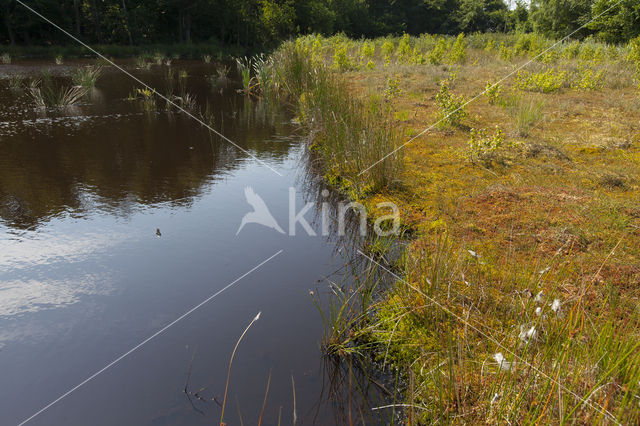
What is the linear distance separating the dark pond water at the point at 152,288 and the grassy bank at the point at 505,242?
0.42m

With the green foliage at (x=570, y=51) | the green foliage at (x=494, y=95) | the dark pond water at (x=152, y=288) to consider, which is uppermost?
the green foliage at (x=570, y=51)

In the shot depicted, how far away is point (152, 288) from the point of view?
222cm

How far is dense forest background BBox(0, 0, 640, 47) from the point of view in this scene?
1812 centimetres

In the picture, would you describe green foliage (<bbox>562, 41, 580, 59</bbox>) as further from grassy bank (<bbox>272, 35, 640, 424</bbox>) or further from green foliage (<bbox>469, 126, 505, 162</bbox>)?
green foliage (<bbox>469, 126, 505, 162</bbox>)

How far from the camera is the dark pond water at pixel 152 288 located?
1582mm

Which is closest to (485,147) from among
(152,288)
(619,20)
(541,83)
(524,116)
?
(524,116)

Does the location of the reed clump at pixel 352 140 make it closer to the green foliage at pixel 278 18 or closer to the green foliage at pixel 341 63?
the green foliage at pixel 341 63

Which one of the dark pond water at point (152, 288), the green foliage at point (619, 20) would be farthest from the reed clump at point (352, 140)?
the green foliage at point (619, 20)

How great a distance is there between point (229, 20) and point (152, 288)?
1030 inches

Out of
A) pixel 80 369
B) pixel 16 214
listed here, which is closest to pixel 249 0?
pixel 16 214

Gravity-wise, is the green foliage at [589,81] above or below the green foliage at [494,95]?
above

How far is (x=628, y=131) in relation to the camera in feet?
16.3

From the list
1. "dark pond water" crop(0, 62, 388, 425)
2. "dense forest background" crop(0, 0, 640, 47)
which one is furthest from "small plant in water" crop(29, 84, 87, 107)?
"dense forest background" crop(0, 0, 640, 47)

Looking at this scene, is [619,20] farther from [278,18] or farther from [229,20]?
[229,20]
